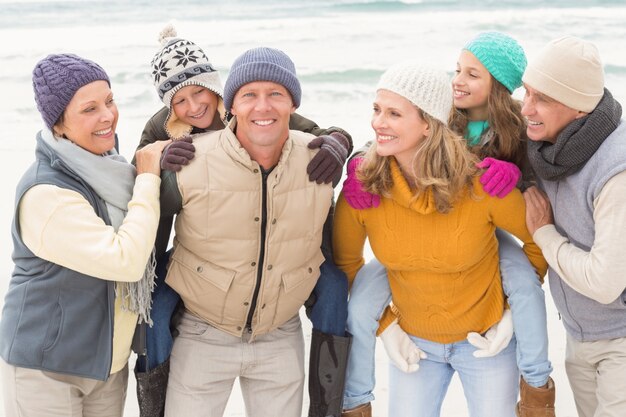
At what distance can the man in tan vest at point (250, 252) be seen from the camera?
313cm

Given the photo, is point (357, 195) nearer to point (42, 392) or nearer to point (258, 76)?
point (258, 76)

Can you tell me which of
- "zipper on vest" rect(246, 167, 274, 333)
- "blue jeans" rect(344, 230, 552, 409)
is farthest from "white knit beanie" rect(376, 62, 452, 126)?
"blue jeans" rect(344, 230, 552, 409)

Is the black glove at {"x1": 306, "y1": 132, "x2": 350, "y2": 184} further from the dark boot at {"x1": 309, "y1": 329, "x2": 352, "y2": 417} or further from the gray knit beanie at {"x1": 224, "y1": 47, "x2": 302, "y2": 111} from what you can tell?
the dark boot at {"x1": 309, "y1": 329, "x2": 352, "y2": 417}

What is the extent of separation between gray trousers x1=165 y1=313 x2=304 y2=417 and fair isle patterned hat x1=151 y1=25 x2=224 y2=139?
113 cm

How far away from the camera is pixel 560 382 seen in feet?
16.2

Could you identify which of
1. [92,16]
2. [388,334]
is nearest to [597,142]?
[388,334]

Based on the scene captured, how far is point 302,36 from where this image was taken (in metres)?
18.7

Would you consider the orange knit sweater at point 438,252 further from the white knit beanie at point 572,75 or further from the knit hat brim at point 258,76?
the knit hat brim at point 258,76

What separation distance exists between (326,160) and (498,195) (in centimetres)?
76

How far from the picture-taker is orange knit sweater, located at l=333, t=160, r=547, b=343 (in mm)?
3279

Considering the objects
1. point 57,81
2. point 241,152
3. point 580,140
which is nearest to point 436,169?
point 580,140

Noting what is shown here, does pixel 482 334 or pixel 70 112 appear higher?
pixel 70 112

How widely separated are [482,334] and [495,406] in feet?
1.08

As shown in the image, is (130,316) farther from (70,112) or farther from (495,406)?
(495,406)
